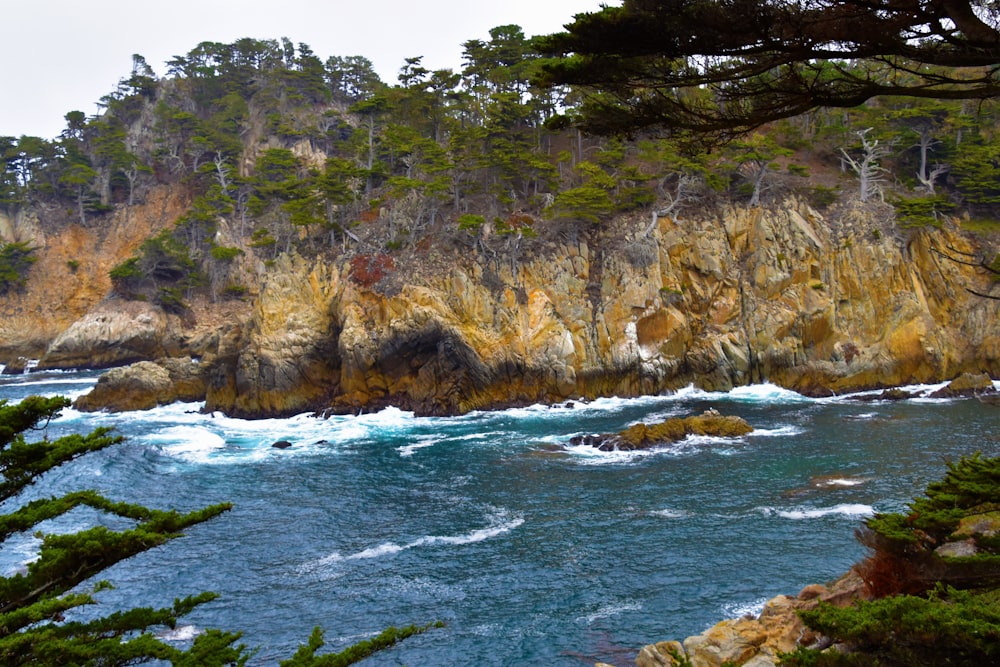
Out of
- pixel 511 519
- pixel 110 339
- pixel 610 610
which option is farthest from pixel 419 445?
pixel 110 339

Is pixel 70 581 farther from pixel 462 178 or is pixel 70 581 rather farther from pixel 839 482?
pixel 462 178

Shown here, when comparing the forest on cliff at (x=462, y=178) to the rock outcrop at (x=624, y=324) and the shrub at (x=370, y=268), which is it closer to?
the shrub at (x=370, y=268)

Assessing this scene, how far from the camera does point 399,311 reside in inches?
1766

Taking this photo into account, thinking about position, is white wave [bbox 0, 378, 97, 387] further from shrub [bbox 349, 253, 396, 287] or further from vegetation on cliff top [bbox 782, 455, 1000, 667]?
vegetation on cliff top [bbox 782, 455, 1000, 667]

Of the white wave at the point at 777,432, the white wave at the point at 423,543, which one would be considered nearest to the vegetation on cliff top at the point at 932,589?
the white wave at the point at 423,543

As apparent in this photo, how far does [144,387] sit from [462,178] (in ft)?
95.6

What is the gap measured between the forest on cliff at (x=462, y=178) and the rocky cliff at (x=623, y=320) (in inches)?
70.6

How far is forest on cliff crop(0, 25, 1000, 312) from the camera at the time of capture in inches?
1943

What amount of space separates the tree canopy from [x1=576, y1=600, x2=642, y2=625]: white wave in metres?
13.7

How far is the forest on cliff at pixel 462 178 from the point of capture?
49.3 metres

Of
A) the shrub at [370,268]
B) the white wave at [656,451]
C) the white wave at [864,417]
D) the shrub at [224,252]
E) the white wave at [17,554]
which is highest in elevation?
the shrub at [224,252]

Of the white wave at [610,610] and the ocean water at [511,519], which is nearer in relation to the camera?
the white wave at [610,610]

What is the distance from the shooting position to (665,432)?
34.2 m

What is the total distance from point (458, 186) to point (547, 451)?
26.3 metres
